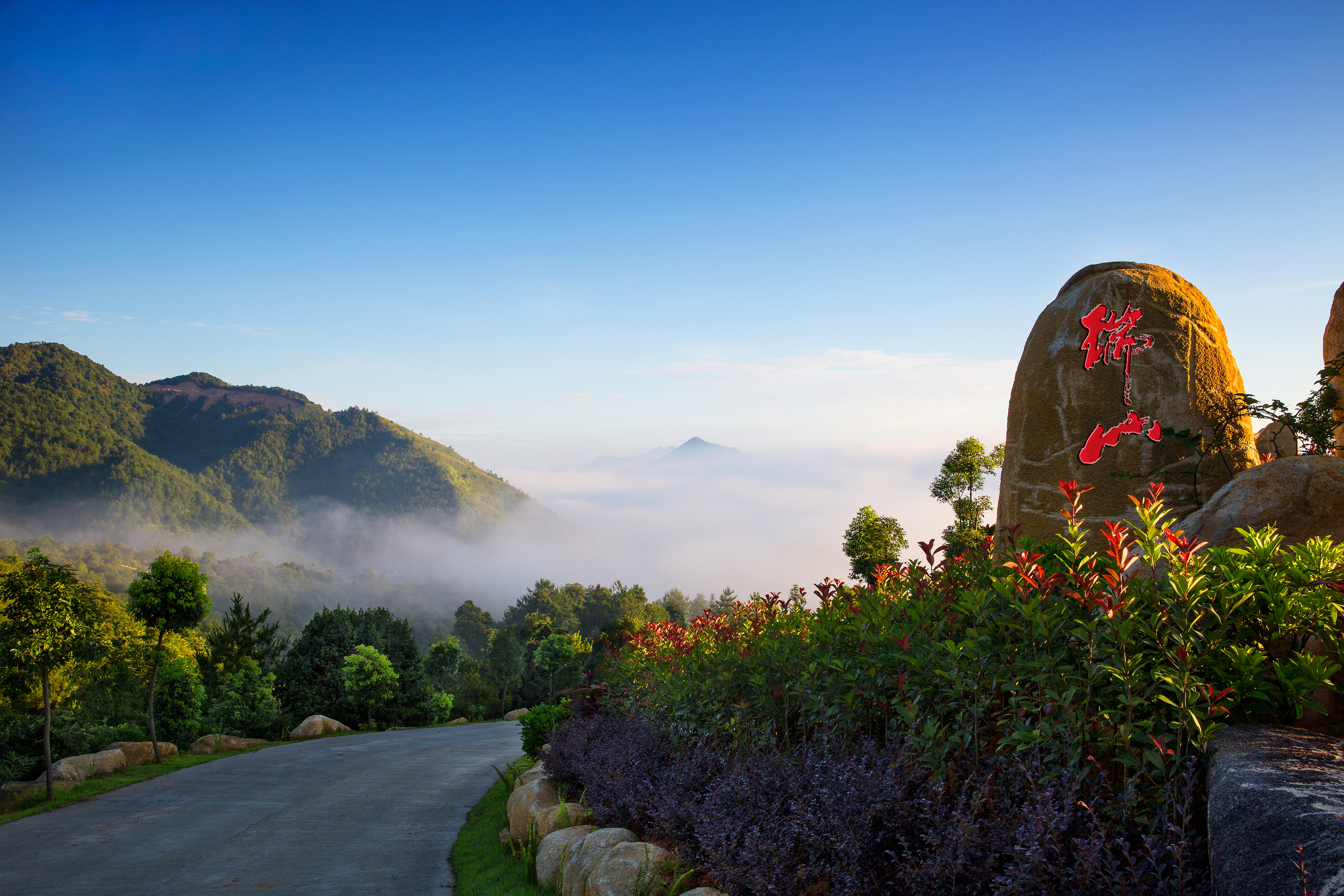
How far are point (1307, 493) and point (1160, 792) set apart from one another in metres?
3.92

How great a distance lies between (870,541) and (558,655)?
15714mm

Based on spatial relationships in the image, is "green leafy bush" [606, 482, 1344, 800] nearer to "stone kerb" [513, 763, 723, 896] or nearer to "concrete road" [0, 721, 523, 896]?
"stone kerb" [513, 763, 723, 896]

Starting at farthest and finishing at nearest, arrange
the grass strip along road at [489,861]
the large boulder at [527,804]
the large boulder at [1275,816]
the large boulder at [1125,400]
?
the large boulder at [1125,400], the large boulder at [527,804], the grass strip along road at [489,861], the large boulder at [1275,816]

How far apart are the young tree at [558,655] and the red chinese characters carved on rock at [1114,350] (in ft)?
94.4

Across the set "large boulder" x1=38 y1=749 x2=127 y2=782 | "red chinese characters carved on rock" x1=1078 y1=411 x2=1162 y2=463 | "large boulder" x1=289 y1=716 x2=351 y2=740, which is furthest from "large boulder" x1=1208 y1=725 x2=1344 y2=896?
"large boulder" x1=289 y1=716 x2=351 y2=740

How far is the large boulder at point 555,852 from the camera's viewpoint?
5.33 metres

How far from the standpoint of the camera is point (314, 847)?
25.6 ft

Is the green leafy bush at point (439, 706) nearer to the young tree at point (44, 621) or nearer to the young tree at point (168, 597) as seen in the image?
the young tree at point (168, 597)

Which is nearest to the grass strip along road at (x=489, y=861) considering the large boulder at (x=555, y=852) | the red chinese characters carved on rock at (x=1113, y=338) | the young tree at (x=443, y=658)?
the large boulder at (x=555, y=852)

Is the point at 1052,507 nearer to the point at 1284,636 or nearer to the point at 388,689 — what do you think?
the point at 1284,636

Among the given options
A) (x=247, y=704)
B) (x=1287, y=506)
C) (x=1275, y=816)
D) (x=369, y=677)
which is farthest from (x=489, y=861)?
(x=369, y=677)

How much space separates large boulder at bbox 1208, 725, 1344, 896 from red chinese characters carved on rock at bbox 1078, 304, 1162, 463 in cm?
629

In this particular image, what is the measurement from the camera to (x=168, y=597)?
14.7 metres

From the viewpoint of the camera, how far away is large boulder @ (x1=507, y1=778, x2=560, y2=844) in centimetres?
696
